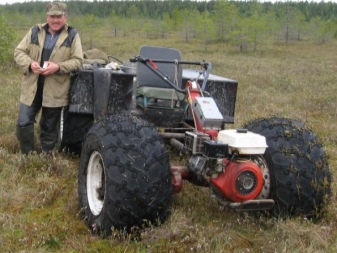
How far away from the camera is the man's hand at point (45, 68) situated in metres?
5.05

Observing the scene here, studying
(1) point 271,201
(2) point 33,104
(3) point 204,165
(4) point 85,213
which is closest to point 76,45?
(2) point 33,104

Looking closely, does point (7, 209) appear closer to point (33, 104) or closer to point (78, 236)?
point (78, 236)

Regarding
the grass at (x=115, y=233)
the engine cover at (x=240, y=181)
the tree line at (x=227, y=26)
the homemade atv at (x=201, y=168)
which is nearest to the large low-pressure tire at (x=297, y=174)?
the homemade atv at (x=201, y=168)

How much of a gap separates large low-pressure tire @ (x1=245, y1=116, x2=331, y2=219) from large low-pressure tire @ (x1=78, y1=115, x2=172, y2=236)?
82 centimetres

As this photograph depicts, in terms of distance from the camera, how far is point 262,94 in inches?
479

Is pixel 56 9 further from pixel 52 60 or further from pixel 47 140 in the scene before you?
pixel 47 140

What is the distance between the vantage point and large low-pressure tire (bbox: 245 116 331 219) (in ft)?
12.0

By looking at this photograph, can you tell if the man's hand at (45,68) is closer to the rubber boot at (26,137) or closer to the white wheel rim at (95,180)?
the rubber boot at (26,137)

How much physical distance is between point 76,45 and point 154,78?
0.99 m

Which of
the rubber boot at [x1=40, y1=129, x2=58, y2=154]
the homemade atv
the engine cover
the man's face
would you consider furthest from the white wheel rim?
the man's face

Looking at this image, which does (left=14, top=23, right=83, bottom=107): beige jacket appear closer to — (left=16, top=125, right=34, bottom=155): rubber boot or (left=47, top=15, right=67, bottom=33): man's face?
(left=47, top=15, right=67, bottom=33): man's face

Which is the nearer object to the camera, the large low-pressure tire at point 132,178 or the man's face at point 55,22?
the large low-pressure tire at point 132,178

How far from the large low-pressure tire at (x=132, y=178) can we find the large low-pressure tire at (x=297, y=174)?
825mm

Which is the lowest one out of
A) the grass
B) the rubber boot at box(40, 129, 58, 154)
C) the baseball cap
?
the grass
